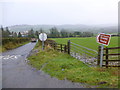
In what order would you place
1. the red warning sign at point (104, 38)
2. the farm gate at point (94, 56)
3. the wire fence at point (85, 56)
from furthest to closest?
1. the wire fence at point (85, 56)
2. the farm gate at point (94, 56)
3. the red warning sign at point (104, 38)

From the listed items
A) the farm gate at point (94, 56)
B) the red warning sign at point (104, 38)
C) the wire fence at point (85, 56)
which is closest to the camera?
the red warning sign at point (104, 38)

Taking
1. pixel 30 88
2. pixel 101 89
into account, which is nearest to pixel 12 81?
pixel 30 88

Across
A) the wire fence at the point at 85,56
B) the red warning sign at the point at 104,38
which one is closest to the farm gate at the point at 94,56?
the wire fence at the point at 85,56

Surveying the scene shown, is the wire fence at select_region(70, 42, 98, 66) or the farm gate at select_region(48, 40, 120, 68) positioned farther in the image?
the wire fence at select_region(70, 42, 98, 66)

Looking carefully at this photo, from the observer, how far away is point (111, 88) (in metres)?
3.69

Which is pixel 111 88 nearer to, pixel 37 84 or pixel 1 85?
pixel 37 84

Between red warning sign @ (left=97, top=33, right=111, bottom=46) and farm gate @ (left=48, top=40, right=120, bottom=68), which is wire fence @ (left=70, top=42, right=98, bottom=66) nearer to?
farm gate @ (left=48, top=40, right=120, bottom=68)

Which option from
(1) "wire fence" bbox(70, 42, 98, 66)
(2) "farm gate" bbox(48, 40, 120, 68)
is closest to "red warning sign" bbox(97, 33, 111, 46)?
(2) "farm gate" bbox(48, 40, 120, 68)

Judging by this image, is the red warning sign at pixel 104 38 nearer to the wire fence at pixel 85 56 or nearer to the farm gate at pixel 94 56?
the farm gate at pixel 94 56

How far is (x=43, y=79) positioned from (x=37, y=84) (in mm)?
491

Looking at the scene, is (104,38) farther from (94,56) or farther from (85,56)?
(94,56)

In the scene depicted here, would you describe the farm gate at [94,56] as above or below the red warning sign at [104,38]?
below

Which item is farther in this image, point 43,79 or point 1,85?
point 43,79

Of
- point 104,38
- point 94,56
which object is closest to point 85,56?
point 104,38
